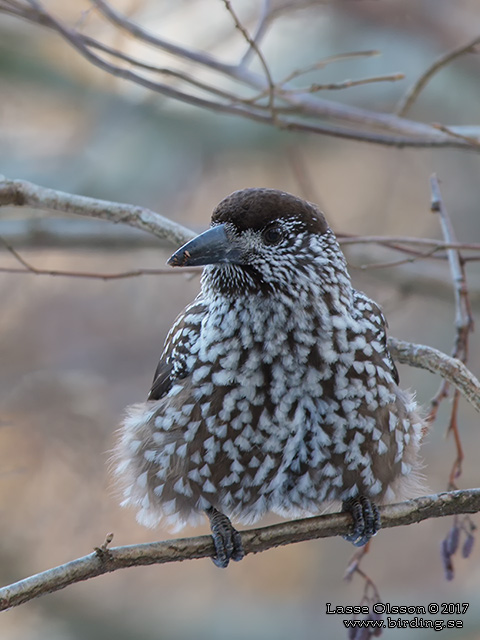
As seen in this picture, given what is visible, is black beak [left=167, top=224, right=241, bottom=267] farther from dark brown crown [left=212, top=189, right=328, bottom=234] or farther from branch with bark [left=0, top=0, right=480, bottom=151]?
branch with bark [left=0, top=0, right=480, bottom=151]

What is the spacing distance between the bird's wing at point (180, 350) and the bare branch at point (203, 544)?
75cm

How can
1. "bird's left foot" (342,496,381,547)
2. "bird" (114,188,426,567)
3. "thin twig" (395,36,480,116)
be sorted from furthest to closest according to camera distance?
"thin twig" (395,36,480,116) → "bird's left foot" (342,496,381,547) → "bird" (114,188,426,567)

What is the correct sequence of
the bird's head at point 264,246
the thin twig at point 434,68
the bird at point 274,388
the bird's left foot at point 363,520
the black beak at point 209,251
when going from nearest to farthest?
the black beak at point 209,251 → the bird's head at point 264,246 → the bird at point 274,388 → the bird's left foot at point 363,520 → the thin twig at point 434,68

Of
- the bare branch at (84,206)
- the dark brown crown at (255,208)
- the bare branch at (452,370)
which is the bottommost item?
the bare branch at (452,370)

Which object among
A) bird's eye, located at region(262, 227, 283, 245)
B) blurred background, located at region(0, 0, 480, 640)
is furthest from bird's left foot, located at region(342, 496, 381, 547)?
blurred background, located at region(0, 0, 480, 640)

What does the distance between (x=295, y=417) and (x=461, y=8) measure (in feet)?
25.9

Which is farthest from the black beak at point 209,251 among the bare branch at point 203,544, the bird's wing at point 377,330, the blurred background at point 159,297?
the blurred background at point 159,297

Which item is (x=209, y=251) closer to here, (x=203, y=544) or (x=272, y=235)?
(x=272, y=235)

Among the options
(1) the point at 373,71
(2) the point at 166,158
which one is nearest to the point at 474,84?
(1) the point at 373,71

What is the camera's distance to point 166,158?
8758mm

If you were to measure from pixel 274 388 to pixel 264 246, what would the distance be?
589mm

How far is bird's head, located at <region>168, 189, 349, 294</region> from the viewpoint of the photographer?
3.45 metres

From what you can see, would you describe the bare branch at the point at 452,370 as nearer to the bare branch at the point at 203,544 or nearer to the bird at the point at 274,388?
the bird at the point at 274,388

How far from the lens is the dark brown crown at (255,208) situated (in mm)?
3488
